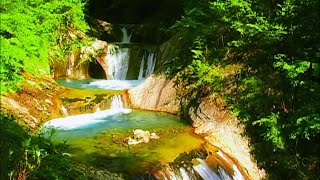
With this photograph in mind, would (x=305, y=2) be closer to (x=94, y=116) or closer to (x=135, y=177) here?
(x=135, y=177)

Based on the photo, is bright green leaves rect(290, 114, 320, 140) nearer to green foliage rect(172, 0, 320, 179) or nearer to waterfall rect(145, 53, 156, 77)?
green foliage rect(172, 0, 320, 179)

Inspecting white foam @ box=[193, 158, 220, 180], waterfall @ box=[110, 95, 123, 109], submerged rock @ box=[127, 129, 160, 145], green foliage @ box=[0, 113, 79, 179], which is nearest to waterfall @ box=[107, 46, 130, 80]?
waterfall @ box=[110, 95, 123, 109]

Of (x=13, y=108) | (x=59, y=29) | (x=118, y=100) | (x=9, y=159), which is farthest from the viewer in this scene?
(x=59, y=29)

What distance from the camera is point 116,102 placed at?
40.7ft

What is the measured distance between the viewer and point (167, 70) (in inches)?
502

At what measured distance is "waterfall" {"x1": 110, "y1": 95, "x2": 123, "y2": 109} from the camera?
12.3 metres

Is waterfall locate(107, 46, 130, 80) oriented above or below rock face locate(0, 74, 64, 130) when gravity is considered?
above

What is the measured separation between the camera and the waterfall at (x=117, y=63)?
17.3m

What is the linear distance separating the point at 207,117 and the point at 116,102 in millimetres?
3458

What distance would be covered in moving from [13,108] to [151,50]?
8707 mm

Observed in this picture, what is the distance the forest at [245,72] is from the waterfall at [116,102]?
6.00 ft

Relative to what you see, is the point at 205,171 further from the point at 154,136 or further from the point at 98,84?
the point at 98,84

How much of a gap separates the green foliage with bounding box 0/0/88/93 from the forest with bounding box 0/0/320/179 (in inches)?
1.3

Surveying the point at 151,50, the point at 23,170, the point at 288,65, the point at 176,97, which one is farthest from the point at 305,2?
the point at 151,50
